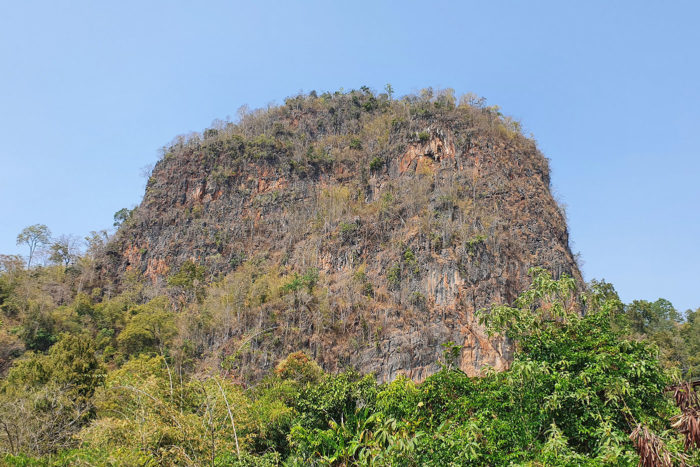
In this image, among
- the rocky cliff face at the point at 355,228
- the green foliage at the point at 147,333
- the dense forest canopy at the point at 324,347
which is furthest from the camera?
the green foliage at the point at 147,333

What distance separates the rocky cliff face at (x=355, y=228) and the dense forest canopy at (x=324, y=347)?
219 millimetres

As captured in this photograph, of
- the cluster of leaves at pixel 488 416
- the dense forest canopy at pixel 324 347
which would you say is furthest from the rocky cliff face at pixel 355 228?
the cluster of leaves at pixel 488 416

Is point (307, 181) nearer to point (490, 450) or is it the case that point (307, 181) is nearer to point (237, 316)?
point (237, 316)

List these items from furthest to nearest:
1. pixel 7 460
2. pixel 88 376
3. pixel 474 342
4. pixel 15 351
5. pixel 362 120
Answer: pixel 362 120 < pixel 15 351 < pixel 474 342 < pixel 88 376 < pixel 7 460

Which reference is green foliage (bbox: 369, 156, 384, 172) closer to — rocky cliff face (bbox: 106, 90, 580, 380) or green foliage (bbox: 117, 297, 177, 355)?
rocky cliff face (bbox: 106, 90, 580, 380)

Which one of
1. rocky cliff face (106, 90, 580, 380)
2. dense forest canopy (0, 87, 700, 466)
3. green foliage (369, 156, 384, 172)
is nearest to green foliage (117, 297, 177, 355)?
dense forest canopy (0, 87, 700, 466)

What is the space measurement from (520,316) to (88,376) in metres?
20.2

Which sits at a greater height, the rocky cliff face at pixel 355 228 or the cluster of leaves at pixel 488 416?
the rocky cliff face at pixel 355 228

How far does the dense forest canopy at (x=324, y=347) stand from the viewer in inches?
292

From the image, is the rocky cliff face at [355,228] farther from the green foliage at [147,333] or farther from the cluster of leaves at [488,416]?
the cluster of leaves at [488,416]

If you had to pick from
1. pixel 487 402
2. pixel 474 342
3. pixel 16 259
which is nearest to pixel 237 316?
pixel 474 342

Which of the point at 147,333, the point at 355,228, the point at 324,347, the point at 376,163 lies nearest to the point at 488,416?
the point at 324,347

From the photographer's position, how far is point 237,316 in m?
39.1

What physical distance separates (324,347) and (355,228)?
10.8 meters
